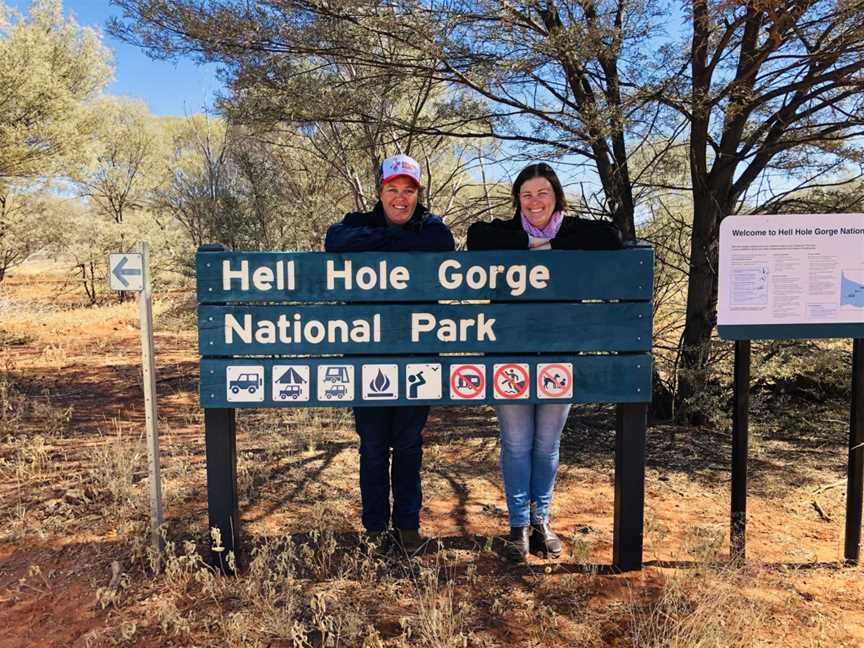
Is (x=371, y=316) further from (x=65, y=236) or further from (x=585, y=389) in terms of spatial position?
(x=65, y=236)

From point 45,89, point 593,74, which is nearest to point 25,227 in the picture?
point 45,89

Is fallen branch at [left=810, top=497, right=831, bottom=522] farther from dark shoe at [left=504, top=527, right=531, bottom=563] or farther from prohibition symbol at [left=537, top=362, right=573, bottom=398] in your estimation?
prohibition symbol at [left=537, top=362, right=573, bottom=398]

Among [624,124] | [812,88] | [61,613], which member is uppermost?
[812,88]

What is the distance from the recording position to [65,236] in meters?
18.8

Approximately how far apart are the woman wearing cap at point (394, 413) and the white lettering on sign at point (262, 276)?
22 centimetres

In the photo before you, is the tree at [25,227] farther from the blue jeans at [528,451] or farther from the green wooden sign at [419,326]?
the blue jeans at [528,451]

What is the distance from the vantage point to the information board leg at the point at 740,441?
10.2 feet

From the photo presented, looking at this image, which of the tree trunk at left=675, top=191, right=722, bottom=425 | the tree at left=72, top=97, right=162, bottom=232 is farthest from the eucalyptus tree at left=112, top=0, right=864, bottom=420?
the tree at left=72, top=97, right=162, bottom=232

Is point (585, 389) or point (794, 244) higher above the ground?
point (794, 244)

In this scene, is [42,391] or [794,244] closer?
[794,244]

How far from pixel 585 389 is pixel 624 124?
8.43ft

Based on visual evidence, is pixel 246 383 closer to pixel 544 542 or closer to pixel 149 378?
pixel 149 378

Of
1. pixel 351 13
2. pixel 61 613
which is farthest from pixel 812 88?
pixel 61 613

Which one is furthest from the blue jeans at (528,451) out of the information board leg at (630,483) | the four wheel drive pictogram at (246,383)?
the four wheel drive pictogram at (246,383)
